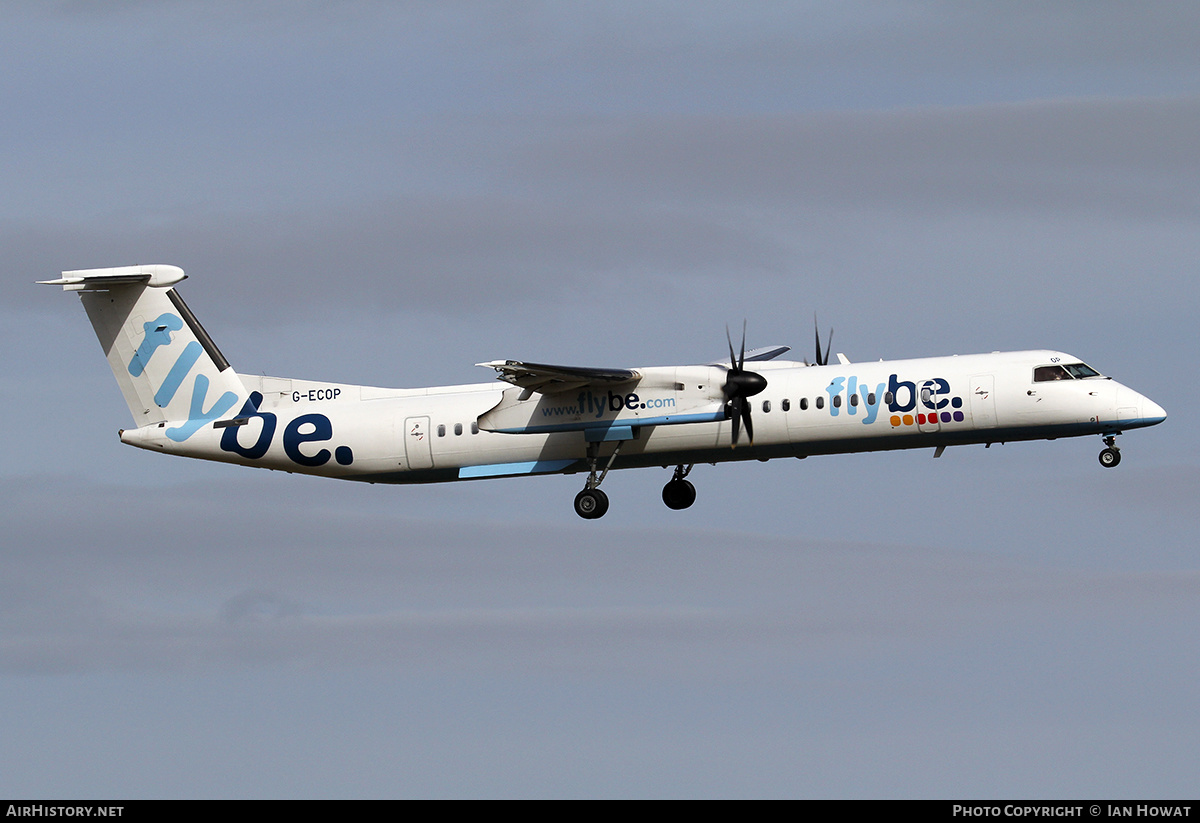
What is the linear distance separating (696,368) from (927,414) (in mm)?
4616

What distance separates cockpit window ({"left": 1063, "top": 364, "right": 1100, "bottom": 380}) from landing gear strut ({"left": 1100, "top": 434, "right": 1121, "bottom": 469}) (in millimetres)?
1231

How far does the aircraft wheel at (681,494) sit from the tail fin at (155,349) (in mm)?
9553

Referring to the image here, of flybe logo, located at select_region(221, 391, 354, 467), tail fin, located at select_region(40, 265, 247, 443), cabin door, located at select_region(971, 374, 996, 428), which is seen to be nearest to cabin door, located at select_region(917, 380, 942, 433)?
cabin door, located at select_region(971, 374, 996, 428)

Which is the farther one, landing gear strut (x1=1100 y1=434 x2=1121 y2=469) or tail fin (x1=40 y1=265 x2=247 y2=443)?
tail fin (x1=40 y1=265 x2=247 y2=443)

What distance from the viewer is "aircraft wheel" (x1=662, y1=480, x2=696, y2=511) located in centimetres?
3597

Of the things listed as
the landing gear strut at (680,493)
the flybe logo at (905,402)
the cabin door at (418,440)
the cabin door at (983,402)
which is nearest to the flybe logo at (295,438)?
the cabin door at (418,440)

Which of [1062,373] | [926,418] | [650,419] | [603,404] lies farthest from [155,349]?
[1062,373]

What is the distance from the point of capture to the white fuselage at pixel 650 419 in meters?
31.6

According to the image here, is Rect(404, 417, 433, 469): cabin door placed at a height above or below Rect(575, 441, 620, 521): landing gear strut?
above

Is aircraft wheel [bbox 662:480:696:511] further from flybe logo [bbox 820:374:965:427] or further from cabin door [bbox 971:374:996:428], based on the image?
cabin door [bbox 971:374:996:428]

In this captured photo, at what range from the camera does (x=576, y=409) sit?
33.0 m

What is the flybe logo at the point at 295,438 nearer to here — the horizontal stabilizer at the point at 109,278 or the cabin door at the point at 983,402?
the horizontal stabilizer at the point at 109,278

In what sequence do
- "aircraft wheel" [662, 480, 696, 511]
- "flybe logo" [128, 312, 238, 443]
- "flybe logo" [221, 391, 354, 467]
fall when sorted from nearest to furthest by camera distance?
"flybe logo" [221, 391, 354, 467]
"flybe logo" [128, 312, 238, 443]
"aircraft wheel" [662, 480, 696, 511]
